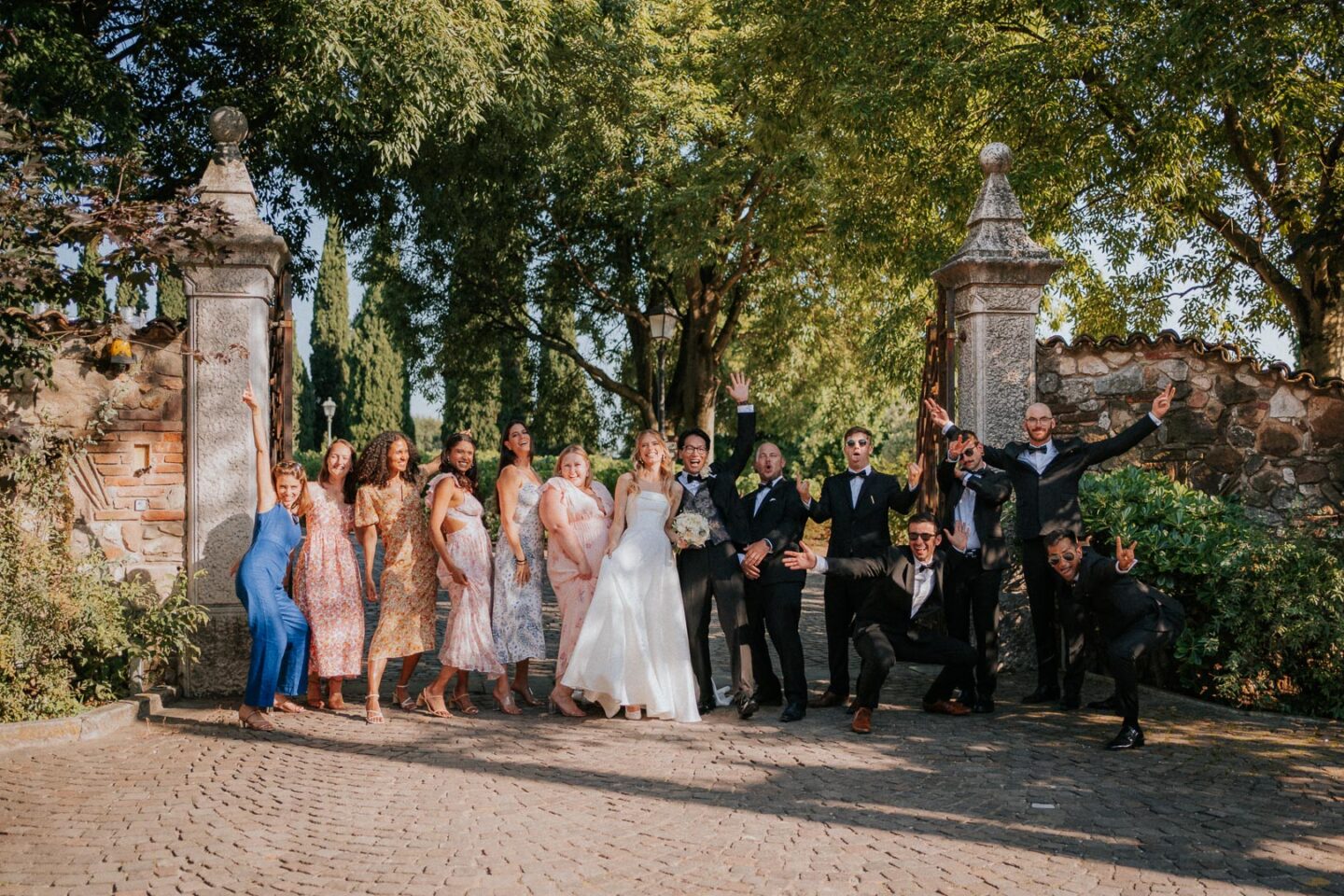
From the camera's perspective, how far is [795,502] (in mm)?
7184

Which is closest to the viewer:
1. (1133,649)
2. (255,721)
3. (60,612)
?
(1133,649)

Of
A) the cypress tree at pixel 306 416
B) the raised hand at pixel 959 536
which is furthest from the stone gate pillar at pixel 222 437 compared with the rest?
the cypress tree at pixel 306 416

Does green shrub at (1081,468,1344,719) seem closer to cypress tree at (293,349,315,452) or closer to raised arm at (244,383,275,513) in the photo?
raised arm at (244,383,275,513)

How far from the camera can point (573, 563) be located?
728cm

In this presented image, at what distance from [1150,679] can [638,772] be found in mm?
4066

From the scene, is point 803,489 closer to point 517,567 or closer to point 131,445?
point 517,567

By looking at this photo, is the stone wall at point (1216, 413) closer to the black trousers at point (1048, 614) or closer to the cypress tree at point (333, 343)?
the black trousers at point (1048, 614)

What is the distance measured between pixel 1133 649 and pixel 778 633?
214 cm

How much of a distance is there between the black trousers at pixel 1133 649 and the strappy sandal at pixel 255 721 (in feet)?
16.1

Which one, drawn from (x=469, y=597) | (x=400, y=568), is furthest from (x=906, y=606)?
(x=400, y=568)

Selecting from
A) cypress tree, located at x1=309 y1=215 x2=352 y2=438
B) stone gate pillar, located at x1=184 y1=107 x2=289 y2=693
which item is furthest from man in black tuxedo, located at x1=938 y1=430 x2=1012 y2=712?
cypress tree, located at x1=309 y1=215 x2=352 y2=438

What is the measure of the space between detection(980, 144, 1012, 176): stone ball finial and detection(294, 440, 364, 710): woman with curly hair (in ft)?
17.0

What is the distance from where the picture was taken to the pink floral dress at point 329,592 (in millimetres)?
7020

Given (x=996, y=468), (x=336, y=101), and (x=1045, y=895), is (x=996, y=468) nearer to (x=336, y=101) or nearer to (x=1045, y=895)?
(x=1045, y=895)
